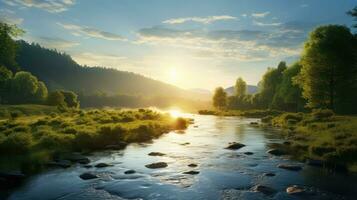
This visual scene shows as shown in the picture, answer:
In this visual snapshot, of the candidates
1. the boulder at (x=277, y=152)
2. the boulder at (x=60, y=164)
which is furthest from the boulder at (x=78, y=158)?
the boulder at (x=277, y=152)

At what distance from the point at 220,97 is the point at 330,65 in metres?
97.0

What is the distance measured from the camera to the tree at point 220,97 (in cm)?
15062

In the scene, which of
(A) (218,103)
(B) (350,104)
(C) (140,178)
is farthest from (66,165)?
(A) (218,103)

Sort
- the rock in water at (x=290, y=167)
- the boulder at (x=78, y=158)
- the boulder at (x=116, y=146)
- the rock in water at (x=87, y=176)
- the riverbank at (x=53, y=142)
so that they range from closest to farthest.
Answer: the rock in water at (x=87, y=176)
the rock in water at (x=290, y=167)
the riverbank at (x=53, y=142)
the boulder at (x=78, y=158)
the boulder at (x=116, y=146)

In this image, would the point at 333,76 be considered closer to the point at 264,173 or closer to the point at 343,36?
the point at 343,36

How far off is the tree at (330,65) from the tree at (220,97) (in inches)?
3569

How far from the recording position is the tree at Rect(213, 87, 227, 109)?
15062 centimetres

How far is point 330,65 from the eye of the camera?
54000 millimetres

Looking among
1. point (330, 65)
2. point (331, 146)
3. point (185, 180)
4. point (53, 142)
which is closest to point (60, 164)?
point (53, 142)

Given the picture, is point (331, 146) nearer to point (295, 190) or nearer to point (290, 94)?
point (295, 190)

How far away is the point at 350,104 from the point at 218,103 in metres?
87.0

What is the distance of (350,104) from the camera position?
218ft

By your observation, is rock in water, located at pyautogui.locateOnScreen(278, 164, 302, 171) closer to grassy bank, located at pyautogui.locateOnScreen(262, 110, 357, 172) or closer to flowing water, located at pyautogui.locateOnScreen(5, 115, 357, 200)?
flowing water, located at pyautogui.locateOnScreen(5, 115, 357, 200)

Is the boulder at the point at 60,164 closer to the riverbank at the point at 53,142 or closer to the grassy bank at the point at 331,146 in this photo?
the riverbank at the point at 53,142
